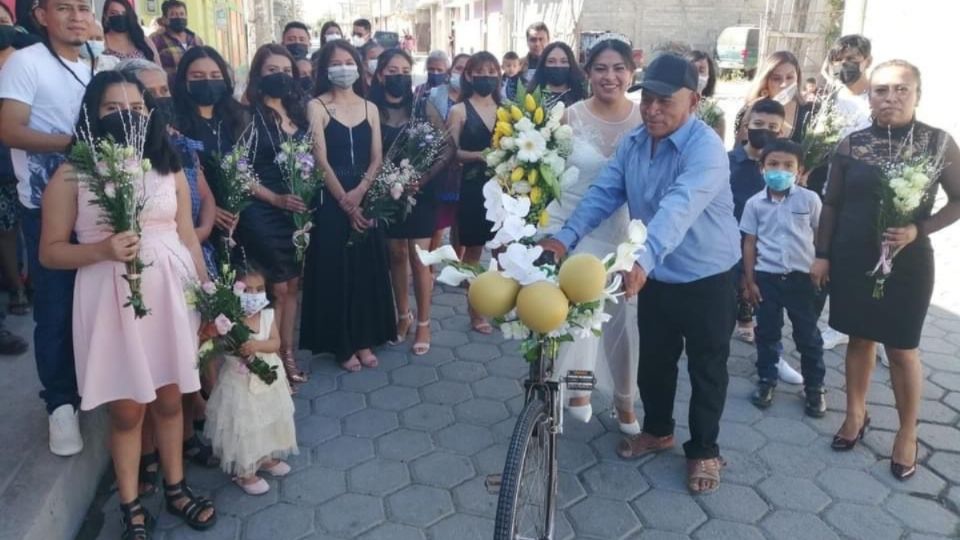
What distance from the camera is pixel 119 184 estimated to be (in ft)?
8.70

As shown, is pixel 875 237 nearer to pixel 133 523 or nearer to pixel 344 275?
pixel 344 275

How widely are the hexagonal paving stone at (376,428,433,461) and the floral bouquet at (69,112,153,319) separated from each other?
5.42 feet

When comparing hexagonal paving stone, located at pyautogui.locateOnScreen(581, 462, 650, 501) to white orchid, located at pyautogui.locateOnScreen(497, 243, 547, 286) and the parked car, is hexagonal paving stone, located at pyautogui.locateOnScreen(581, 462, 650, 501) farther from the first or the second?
the parked car

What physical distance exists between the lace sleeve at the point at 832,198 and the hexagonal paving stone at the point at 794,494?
4.02ft

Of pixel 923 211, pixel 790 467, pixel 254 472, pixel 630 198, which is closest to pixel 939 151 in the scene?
pixel 923 211

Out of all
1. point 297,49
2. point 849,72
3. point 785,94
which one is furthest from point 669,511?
point 297,49

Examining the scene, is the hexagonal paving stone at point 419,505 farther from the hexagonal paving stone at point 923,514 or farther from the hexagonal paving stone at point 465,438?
the hexagonal paving stone at point 923,514

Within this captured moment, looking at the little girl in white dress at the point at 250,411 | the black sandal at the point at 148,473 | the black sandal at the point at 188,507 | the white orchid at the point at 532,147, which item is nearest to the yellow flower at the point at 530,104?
the white orchid at the point at 532,147

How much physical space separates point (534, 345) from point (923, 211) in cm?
232

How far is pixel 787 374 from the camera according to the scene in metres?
4.89

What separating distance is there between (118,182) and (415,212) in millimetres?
2664

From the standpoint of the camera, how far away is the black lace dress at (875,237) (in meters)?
3.52

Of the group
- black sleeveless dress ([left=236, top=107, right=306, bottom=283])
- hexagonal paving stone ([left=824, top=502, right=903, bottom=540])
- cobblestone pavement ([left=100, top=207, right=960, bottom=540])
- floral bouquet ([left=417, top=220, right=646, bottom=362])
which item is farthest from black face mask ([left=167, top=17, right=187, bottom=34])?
hexagonal paving stone ([left=824, top=502, right=903, bottom=540])

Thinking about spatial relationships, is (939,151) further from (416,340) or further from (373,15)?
(373,15)
